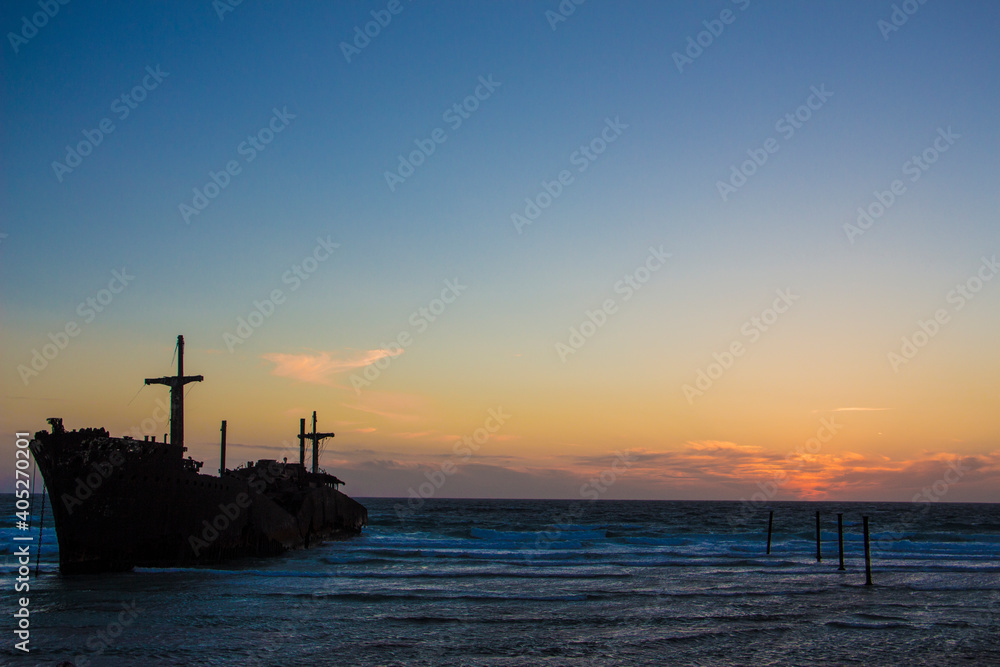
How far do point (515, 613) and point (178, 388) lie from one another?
21046 millimetres

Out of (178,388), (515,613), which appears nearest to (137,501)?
(178,388)

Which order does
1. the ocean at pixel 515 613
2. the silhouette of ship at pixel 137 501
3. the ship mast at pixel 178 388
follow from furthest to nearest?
the ship mast at pixel 178 388, the silhouette of ship at pixel 137 501, the ocean at pixel 515 613

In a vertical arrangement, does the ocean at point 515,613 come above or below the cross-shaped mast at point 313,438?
below

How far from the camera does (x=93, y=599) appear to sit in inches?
949

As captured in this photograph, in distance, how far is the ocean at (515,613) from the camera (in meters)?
17.1

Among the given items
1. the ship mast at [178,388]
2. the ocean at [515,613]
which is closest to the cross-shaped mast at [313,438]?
the ocean at [515,613]

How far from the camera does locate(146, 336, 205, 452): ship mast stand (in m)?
34.3

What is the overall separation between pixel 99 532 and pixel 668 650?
2414cm

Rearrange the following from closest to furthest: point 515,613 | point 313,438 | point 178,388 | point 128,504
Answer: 1. point 515,613
2. point 128,504
3. point 178,388
4. point 313,438

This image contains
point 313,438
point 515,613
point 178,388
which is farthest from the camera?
point 313,438

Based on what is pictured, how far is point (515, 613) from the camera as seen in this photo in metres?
22.6

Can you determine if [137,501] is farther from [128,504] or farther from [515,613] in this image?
[515,613]

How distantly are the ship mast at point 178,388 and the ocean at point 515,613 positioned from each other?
21.6 ft

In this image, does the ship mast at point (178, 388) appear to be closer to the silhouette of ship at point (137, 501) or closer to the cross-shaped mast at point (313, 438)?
the silhouette of ship at point (137, 501)
